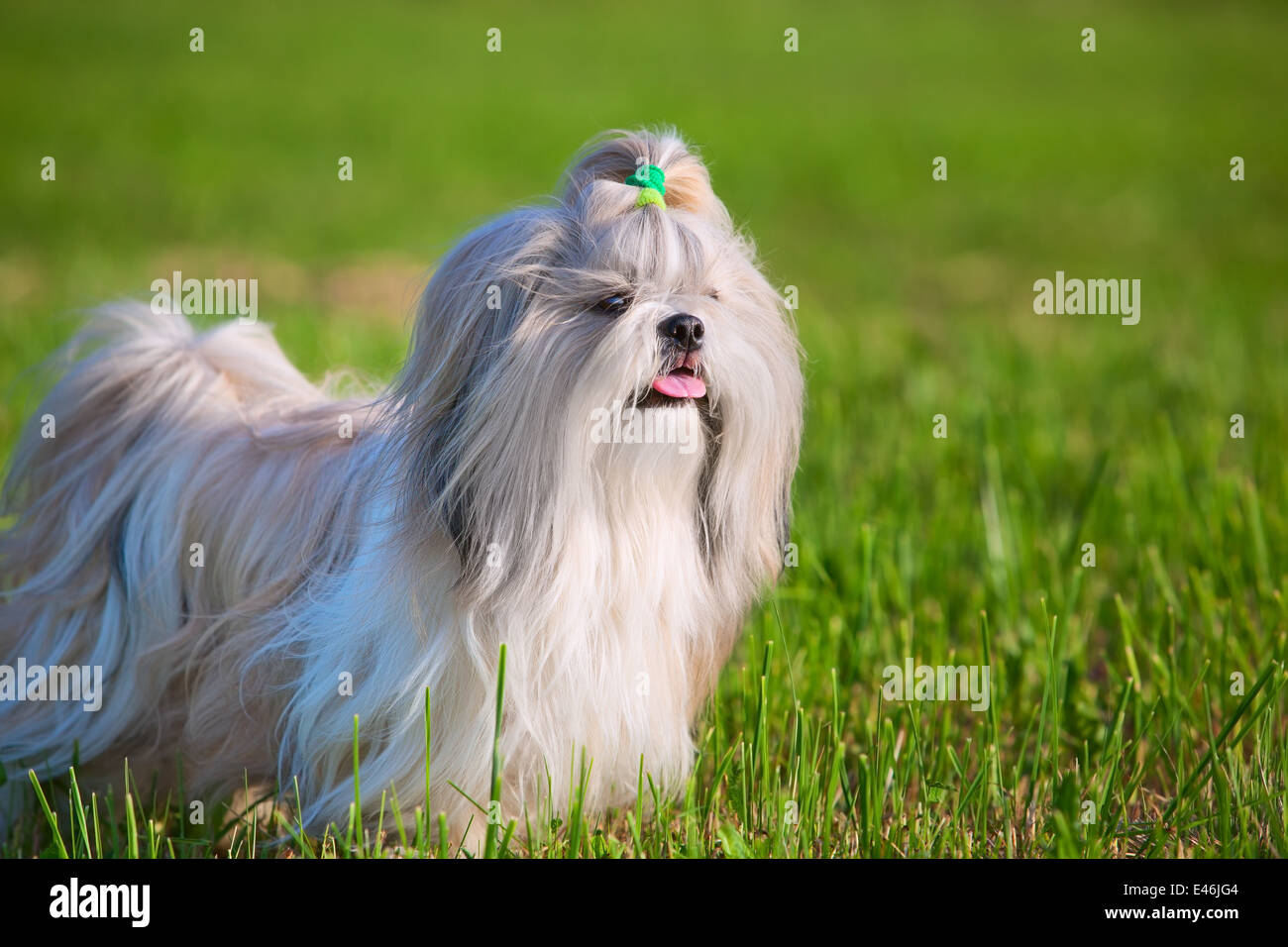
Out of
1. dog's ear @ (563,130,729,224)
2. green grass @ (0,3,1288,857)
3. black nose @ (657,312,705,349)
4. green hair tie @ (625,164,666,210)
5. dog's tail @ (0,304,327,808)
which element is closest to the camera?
black nose @ (657,312,705,349)

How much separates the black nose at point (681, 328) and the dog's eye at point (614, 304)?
0.37 feet

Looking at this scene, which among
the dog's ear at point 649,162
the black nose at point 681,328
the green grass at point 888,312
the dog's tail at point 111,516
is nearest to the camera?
the black nose at point 681,328

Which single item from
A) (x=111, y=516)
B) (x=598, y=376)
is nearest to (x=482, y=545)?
(x=598, y=376)

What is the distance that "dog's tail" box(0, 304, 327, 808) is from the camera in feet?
9.45

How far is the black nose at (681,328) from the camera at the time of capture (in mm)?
2234

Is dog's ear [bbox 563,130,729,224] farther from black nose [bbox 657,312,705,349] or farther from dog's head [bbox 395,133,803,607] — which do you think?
black nose [bbox 657,312,705,349]

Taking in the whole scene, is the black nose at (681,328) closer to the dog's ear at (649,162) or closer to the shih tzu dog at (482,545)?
the shih tzu dog at (482,545)

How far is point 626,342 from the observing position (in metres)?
2.21

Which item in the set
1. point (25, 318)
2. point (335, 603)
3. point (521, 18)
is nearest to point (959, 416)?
point (335, 603)

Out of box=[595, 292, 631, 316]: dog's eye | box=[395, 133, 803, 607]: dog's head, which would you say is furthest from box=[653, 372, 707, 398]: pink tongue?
box=[595, 292, 631, 316]: dog's eye

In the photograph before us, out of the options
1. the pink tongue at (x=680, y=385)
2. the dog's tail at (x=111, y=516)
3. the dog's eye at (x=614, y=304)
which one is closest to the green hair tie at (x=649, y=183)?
the dog's eye at (x=614, y=304)

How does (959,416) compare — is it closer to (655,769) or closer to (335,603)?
(655,769)
